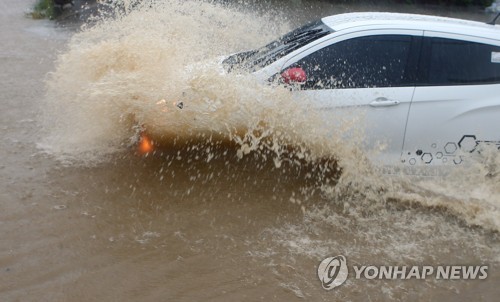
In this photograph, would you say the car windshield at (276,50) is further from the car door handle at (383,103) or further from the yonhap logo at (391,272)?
the yonhap logo at (391,272)

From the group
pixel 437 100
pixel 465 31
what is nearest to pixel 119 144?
pixel 437 100

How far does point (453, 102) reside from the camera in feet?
17.2

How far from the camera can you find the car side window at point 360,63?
17.2 feet

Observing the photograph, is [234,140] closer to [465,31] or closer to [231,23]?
[465,31]

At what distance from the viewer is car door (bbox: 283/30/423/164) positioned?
204 inches

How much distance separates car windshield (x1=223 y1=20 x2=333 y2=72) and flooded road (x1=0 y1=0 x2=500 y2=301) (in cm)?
36

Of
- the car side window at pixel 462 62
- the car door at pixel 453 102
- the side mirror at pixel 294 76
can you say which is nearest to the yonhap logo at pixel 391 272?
the car door at pixel 453 102

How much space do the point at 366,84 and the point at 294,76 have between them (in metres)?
0.70

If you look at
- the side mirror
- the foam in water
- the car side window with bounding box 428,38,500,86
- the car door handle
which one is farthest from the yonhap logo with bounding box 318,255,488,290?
the car side window with bounding box 428,38,500,86

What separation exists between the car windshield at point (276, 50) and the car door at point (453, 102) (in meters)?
1.10

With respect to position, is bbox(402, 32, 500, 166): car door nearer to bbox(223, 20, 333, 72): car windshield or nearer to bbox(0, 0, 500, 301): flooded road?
bbox(0, 0, 500, 301): flooded road

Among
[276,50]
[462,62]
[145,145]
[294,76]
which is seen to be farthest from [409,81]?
[145,145]

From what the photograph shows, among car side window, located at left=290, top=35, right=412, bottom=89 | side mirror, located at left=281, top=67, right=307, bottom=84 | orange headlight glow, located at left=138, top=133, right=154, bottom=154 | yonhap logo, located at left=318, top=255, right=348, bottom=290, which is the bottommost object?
yonhap logo, located at left=318, top=255, right=348, bottom=290

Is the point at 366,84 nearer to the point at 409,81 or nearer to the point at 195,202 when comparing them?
the point at 409,81
